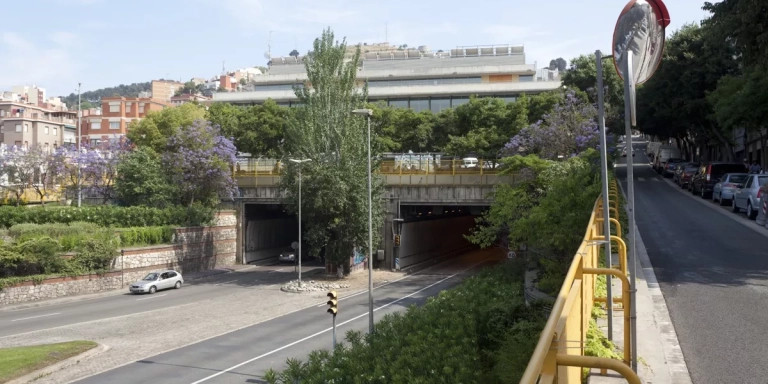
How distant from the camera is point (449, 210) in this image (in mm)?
63469

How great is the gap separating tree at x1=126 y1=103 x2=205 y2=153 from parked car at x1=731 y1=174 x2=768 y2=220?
1902 inches

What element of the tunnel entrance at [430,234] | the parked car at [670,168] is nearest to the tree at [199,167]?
the tunnel entrance at [430,234]

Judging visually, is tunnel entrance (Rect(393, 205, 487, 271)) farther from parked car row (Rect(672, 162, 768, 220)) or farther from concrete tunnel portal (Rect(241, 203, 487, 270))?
parked car row (Rect(672, 162, 768, 220))

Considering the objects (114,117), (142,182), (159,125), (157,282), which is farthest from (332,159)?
(114,117)

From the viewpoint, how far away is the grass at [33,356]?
70.8ft

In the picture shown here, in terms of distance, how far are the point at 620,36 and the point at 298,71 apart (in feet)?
312

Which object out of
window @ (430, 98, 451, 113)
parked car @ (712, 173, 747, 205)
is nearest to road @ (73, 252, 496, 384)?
parked car @ (712, 173, 747, 205)

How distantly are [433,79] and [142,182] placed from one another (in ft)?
168

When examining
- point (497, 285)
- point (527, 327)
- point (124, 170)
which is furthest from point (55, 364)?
point (124, 170)

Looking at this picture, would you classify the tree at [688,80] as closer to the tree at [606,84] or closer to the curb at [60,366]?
the tree at [606,84]

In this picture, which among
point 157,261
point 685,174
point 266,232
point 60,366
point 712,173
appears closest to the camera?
point 60,366

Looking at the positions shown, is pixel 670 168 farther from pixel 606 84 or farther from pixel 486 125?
pixel 486 125

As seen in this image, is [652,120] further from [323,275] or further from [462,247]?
[323,275]

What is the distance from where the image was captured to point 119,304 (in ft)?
120
